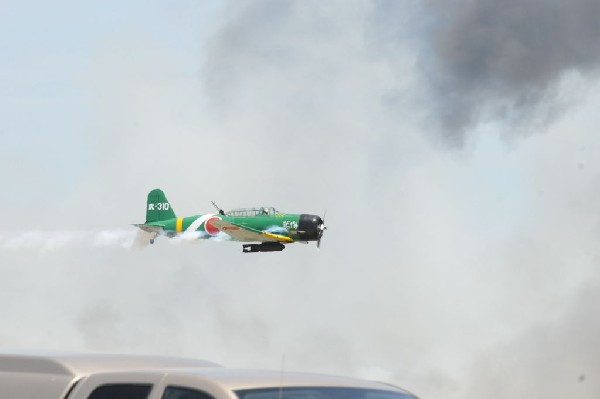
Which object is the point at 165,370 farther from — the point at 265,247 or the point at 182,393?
the point at 265,247

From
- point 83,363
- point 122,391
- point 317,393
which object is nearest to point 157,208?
point 83,363

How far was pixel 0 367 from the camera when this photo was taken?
43.2 ft

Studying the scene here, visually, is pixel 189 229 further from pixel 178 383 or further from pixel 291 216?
pixel 178 383

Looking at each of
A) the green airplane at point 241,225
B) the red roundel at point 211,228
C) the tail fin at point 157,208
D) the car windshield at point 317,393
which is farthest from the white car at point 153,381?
the tail fin at point 157,208

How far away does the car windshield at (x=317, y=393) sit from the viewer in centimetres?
1038

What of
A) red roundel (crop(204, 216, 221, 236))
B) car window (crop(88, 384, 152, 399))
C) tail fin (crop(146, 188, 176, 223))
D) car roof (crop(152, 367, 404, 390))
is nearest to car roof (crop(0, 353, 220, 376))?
car window (crop(88, 384, 152, 399))

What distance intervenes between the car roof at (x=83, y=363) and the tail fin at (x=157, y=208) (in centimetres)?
10568

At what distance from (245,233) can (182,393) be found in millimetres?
98678

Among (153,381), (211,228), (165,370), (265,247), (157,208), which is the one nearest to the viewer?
(153,381)

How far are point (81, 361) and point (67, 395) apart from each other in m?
0.49

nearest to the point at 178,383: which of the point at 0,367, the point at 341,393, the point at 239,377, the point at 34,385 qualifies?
the point at 239,377

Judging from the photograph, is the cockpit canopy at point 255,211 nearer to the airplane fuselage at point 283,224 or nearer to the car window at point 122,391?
the airplane fuselage at point 283,224

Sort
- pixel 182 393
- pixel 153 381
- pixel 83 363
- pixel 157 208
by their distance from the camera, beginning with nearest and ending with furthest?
pixel 182 393, pixel 153 381, pixel 83 363, pixel 157 208

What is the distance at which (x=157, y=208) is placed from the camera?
118562 millimetres
